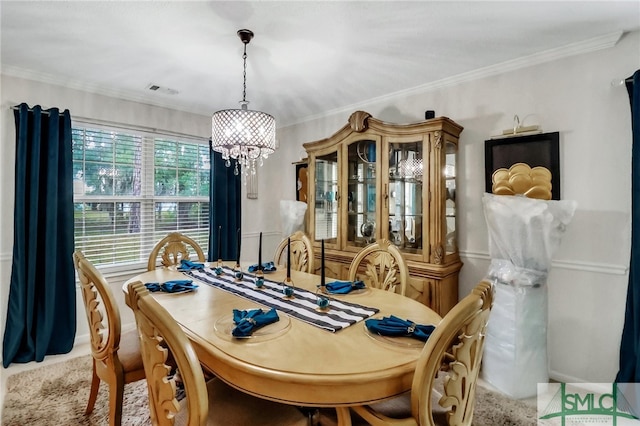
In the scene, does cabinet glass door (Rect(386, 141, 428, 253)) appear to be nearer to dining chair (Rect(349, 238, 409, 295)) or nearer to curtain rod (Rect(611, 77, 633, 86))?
dining chair (Rect(349, 238, 409, 295))

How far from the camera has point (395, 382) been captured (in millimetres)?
1009

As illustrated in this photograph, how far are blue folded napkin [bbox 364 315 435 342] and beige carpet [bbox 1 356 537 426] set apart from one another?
1093mm

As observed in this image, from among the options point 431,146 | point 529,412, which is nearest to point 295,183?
point 431,146

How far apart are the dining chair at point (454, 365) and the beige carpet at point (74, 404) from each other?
3.62 ft

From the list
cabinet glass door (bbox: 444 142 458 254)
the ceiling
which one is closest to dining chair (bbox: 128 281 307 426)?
the ceiling

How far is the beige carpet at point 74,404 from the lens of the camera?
1.87m

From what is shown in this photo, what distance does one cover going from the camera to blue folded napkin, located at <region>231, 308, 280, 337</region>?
1.23 meters

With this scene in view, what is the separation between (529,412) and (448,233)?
1.30m

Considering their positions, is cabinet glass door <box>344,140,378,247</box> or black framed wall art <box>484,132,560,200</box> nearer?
black framed wall art <box>484,132,560,200</box>

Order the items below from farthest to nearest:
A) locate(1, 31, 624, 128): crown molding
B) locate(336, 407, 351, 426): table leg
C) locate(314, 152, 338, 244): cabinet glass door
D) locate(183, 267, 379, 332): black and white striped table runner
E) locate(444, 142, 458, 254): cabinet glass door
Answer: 1. locate(314, 152, 338, 244): cabinet glass door
2. locate(444, 142, 458, 254): cabinet glass door
3. locate(1, 31, 624, 128): crown molding
4. locate(183, 267, 379, 332): black and white striped table runner
5. locate(336, 407, 351, 426): table leg

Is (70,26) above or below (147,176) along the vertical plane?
above

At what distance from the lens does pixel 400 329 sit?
1239 mm

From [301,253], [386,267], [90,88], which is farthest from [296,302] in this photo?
[90,88]

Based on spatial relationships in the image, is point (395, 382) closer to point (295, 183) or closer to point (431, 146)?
point (431, 146)
